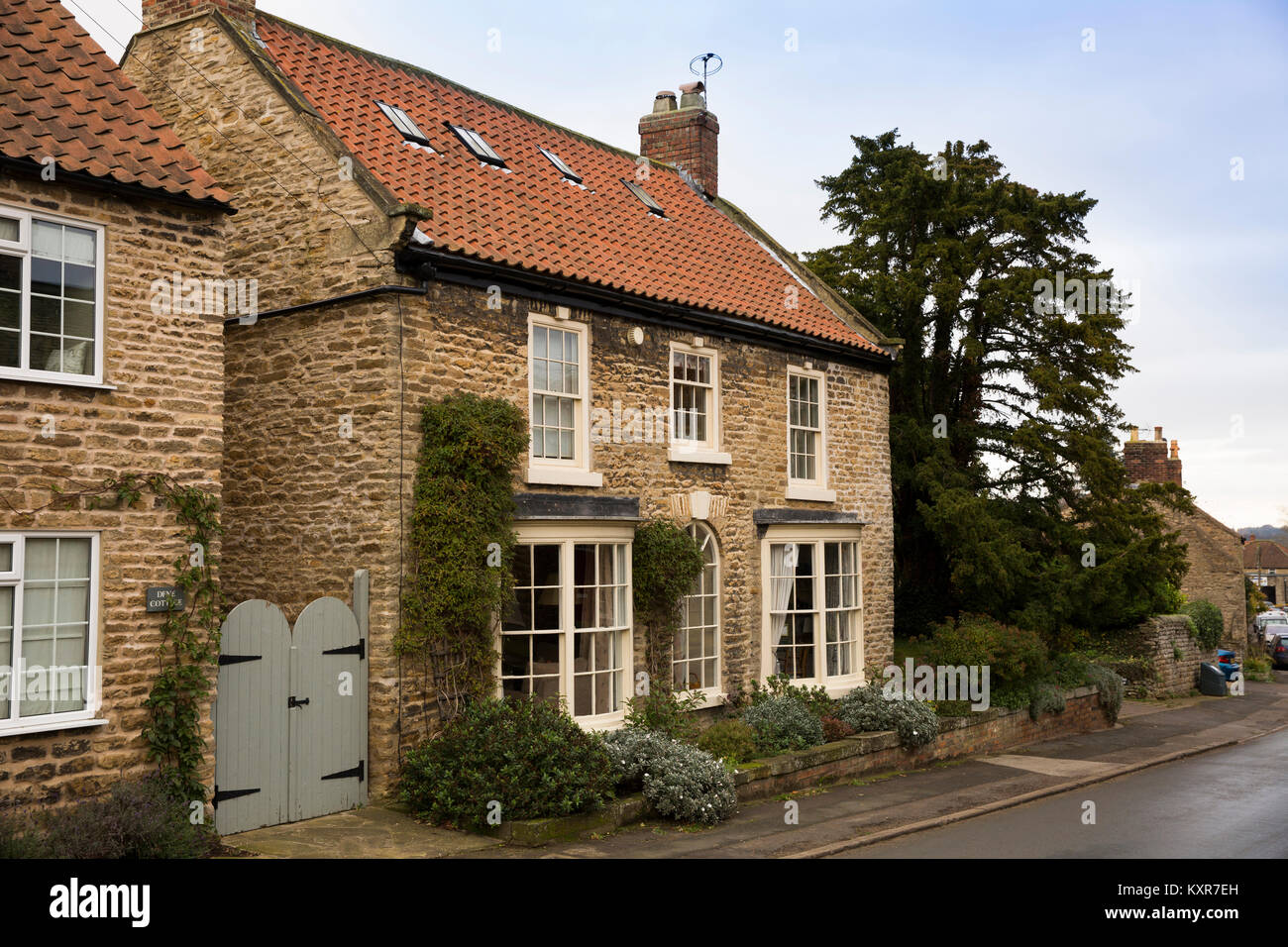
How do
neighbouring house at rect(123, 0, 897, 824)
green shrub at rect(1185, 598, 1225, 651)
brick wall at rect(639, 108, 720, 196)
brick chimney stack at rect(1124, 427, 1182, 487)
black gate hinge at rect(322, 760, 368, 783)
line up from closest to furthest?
black gate hinge at rect(322, 760, 368, 783) < neighbouring house at rect(123, 0, 897, 824) < brick wall at rect(639, 108, 720, 196) < green shrub at rect(1185, 598, 1225, 651) < brick chimney stack at rect(1124, 427, 1182, 487)

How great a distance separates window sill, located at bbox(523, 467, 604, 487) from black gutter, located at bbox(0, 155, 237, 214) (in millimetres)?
4565

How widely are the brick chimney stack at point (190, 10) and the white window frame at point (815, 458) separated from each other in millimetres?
9487

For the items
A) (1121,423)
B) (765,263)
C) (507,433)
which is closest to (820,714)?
(507,433)

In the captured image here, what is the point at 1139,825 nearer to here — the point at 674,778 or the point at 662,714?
the point at 674,778

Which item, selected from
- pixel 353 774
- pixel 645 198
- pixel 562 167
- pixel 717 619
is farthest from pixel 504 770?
pixel 645 198

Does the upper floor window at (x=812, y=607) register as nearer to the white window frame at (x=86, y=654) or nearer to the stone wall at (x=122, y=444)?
the stone wall at (x=122, y=444)

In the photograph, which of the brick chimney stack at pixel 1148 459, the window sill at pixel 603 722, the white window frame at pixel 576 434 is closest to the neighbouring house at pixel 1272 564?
the brick chimney stack at pixel 1148 459

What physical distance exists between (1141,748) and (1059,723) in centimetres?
186

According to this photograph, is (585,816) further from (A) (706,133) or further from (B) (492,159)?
(A) (706,133)

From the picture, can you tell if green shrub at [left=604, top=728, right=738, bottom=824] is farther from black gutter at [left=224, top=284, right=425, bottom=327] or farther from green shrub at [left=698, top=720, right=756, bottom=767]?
black gutter at [left=224, top=284, right=425, bottom=327]

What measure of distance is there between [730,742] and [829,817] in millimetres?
1816

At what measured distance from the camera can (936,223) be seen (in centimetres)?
2491

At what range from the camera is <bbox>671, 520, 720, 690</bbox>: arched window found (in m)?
15.9

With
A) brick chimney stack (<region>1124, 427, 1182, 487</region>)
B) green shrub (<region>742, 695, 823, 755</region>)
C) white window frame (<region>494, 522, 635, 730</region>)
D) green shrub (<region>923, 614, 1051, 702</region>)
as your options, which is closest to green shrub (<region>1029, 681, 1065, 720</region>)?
green shrub (<region>923, 614, 1051, 702</region>)
